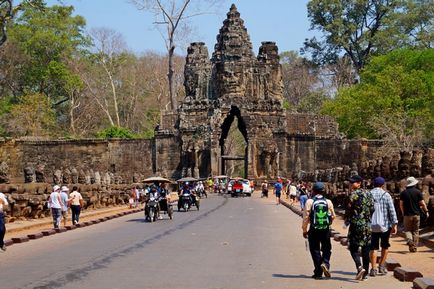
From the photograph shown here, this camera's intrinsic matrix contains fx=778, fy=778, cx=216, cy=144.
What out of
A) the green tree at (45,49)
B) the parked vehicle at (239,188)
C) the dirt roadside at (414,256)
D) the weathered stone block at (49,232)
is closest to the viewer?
the dirt roadside at (414,256)

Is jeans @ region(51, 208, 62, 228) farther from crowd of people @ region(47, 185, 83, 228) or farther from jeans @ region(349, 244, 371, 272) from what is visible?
jeans @ region(349, 244, 371, 272)

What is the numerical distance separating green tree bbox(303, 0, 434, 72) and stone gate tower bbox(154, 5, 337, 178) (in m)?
17.1

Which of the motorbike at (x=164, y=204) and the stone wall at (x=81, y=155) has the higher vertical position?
the stone wall at (x=81, y=155)

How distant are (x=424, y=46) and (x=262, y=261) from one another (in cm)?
6778

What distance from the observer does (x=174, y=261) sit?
47.3 feet

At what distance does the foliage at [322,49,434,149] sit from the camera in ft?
189

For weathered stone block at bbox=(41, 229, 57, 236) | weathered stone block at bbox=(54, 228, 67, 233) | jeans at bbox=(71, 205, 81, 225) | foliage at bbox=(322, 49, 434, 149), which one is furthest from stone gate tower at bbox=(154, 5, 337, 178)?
weathered stone block at bbox=(41, 229, 57, 236)

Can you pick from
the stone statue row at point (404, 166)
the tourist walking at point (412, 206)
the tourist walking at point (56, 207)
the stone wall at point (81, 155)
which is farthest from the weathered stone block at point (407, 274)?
the stone wall at point (81, 155)

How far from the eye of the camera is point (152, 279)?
11914 mm

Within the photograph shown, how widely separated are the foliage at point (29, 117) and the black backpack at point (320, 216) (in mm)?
62358

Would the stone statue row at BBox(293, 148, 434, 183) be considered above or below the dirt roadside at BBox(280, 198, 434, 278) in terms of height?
above

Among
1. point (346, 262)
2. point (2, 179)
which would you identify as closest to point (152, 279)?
point (346, 262)

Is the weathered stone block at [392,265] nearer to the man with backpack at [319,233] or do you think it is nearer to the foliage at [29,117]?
the man with backpack at [319,233]

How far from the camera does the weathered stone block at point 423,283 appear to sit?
10417 millimetres
